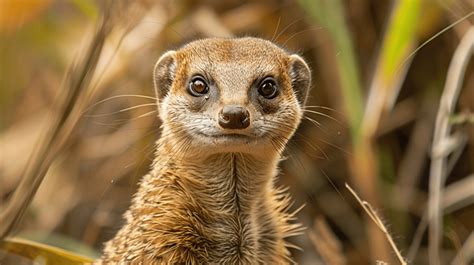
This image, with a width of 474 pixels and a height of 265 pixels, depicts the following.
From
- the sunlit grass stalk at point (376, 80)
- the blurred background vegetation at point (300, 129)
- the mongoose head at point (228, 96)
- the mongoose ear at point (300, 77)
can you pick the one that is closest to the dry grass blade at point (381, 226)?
the mongoose head at point (228, 96)

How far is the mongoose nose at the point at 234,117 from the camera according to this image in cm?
253

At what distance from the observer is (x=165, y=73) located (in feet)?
10.1

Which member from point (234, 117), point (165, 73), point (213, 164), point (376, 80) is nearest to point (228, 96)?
Result: point (234, 117)

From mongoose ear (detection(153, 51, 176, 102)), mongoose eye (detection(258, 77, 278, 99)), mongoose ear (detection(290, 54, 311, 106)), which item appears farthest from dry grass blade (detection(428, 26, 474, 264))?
mongoose ear (detection(153, 51, 176, 102))

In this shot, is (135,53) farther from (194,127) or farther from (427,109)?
(194,127)

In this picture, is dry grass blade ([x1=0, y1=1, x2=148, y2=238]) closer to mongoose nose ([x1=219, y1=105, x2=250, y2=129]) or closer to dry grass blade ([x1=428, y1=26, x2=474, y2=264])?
mongoose nose ([x1=219, y1=105, x2=250, y2=129])

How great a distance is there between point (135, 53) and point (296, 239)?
4.10 feet

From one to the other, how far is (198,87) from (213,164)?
249 millimetres

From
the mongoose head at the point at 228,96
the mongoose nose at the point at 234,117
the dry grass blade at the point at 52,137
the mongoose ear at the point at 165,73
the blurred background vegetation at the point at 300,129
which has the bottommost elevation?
the dry grass blade at the point at 52,137

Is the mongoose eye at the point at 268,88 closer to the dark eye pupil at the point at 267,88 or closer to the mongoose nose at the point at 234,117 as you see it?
the dark eye pupil at the point at 267,88

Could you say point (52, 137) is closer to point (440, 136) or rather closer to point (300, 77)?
point (300, 77)

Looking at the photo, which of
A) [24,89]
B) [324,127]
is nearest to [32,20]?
[24,89]

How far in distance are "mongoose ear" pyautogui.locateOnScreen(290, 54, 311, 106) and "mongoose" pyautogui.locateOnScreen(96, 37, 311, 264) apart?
5 centimetres

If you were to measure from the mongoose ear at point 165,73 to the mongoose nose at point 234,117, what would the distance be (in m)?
0.55
